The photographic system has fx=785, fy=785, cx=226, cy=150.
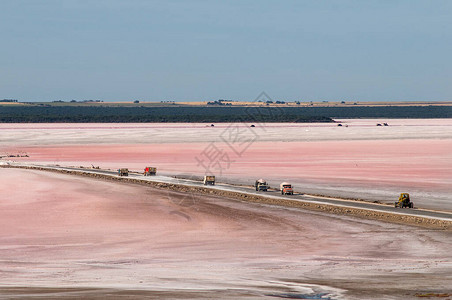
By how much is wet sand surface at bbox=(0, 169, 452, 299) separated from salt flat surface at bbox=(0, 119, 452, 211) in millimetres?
10416

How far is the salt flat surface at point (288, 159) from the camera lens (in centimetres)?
5281

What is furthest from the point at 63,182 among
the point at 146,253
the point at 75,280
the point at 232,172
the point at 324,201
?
the point at 75,280

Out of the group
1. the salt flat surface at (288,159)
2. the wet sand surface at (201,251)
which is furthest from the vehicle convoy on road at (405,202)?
the wet sand surface at (201,251)

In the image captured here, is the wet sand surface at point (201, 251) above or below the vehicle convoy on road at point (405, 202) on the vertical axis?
below

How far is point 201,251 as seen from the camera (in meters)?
29.1

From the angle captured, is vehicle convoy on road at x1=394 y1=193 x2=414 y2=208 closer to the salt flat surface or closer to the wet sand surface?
the salt flat surface

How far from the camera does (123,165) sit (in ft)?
A: 238

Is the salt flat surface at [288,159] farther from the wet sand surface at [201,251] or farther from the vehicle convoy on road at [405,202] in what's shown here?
the wet sand surface at [201,251]

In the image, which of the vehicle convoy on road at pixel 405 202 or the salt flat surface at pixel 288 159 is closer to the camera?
the vehicle convoy on road at pixel 405 202

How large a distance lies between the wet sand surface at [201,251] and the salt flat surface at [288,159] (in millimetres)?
10416

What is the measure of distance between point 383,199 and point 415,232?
12474 millimetres

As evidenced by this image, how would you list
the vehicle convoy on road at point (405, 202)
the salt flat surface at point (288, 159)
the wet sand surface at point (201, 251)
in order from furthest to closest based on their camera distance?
1. the salt flat surface at point (288, 159)
2. the vehicle convoy on road at point (405, 202)
3. the wet sand surface at point (201, 251)

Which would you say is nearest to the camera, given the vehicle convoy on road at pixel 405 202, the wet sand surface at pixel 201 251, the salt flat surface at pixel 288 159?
the wet sand surface at pixel 201 251

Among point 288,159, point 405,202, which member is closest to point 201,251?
point 405,202
